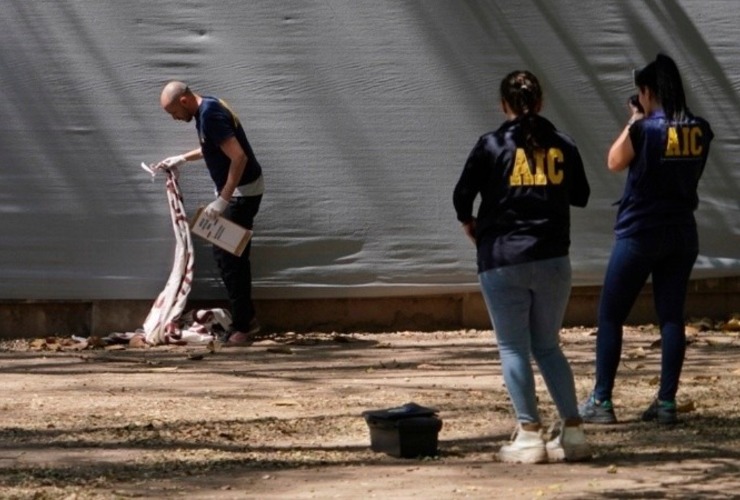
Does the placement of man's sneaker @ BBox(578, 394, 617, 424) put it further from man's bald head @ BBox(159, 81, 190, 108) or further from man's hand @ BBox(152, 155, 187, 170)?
man's hand @ BBox(152, 155, 187, 170)

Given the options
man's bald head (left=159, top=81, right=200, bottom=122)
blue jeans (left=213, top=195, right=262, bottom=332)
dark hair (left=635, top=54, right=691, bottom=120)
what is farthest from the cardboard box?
dark hair (left=635, top=54, right=691, bottom=120)

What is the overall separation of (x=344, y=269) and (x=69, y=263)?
2049 millimetres

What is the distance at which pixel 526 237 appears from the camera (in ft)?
24.5

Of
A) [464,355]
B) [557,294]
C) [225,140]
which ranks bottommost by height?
[464,355]

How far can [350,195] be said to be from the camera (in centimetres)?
1274

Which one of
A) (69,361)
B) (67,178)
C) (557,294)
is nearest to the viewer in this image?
(557,294)

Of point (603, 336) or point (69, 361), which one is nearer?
point (603, 336)

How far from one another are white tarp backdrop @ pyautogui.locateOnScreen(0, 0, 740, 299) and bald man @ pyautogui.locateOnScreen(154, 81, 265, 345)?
0.31m

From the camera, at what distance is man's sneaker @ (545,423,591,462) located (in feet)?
25.3

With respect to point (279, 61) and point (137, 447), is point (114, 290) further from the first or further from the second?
point (137, 447)

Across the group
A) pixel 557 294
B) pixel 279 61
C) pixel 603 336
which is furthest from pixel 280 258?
pixel 557 294

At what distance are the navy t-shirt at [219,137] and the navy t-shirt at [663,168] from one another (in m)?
4.11

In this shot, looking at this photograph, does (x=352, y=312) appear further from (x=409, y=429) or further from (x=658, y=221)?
(x=409, y=429)

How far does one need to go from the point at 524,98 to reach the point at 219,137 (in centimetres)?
472
